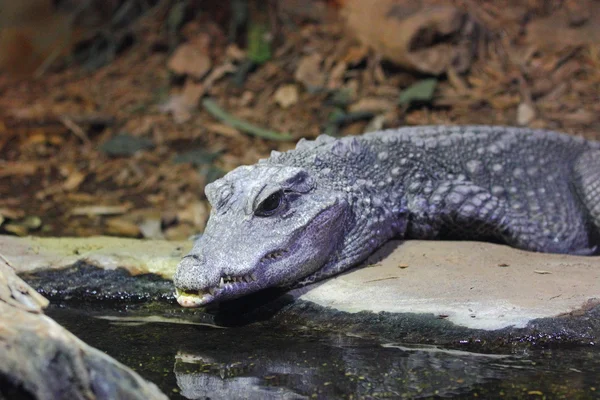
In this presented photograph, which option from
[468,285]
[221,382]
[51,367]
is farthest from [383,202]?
[51,367]

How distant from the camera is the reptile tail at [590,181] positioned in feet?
18.0

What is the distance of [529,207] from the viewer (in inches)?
213

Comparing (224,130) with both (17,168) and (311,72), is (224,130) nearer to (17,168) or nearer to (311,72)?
(311,72)

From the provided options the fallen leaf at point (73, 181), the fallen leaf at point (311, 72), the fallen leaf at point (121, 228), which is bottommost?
the fallen leaf at point (121, 228)

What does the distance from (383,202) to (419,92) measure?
326 cm

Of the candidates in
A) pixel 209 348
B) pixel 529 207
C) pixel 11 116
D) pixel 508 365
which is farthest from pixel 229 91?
pixel 508 365

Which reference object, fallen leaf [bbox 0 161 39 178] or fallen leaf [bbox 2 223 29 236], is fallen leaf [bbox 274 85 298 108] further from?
fallen leaf [bbox 2 223 29 236]

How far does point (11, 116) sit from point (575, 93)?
20.3 ft

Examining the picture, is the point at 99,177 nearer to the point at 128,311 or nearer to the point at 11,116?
the point at 11,116

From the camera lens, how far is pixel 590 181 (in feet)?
18.2

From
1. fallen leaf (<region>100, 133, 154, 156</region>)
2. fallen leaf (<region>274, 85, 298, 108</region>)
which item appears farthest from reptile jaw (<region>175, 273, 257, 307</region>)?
fallen leaf (<region>274, 85, 298, 108</region>)

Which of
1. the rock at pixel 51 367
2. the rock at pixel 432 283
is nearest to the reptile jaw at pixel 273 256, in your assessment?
the rock at pixel 432 283

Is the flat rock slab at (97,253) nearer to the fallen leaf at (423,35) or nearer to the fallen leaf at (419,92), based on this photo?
the fallen leaf at (419,92)

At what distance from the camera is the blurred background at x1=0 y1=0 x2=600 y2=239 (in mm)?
7543
